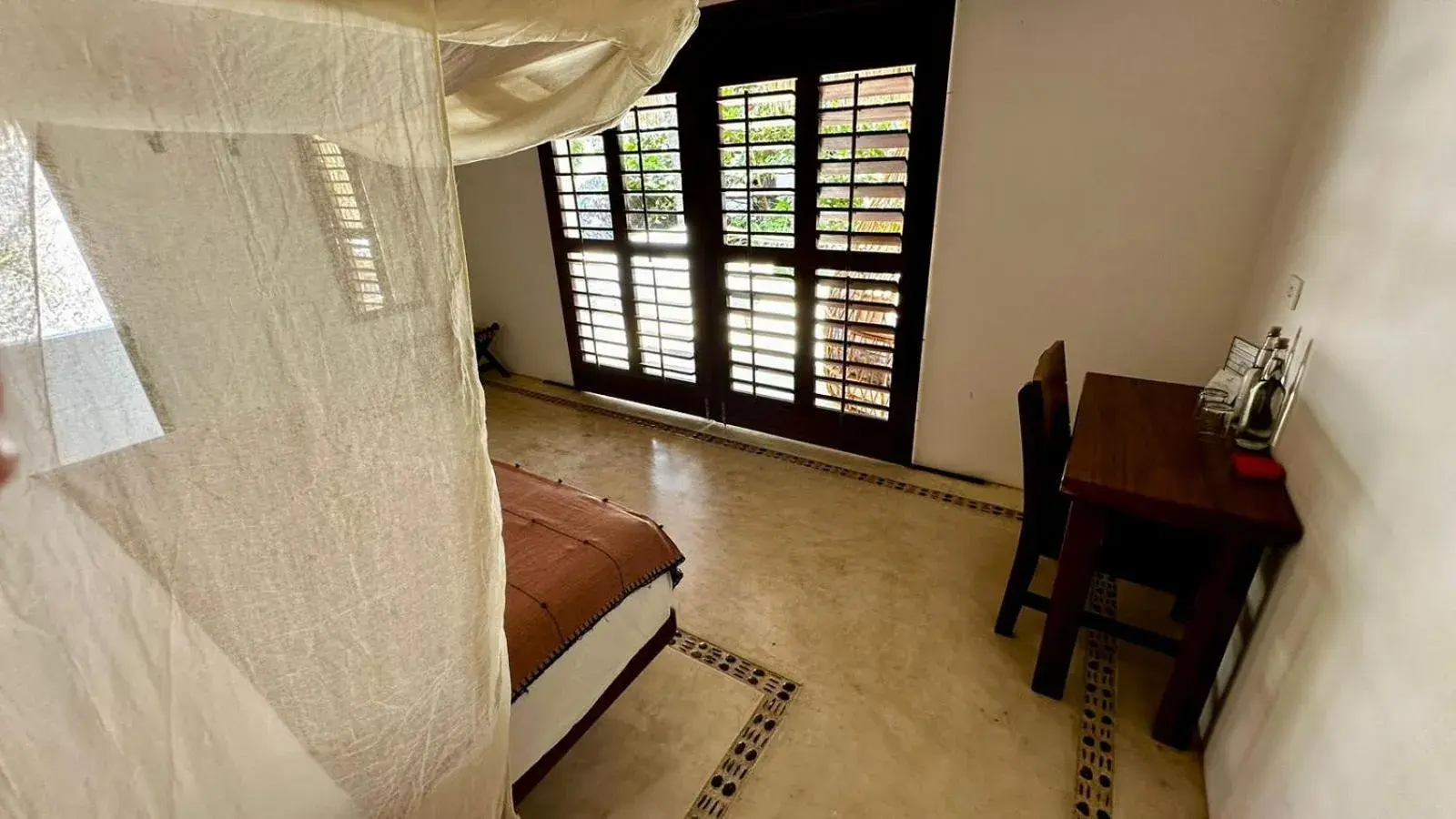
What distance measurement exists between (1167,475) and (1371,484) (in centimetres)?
38

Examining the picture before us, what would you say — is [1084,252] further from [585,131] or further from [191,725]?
[191,725]

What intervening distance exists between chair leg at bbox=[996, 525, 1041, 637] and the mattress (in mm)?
1048

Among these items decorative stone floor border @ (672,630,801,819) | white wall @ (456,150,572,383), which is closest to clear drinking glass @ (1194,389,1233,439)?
decorative stone floor border @ (672,630,801,819)

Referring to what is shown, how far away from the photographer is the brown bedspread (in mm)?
1190

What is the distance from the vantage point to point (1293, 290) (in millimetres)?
1586

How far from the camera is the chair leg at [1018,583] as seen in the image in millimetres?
1746

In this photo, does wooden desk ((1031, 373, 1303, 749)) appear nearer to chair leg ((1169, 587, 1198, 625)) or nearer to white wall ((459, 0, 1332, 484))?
chair leg ((1169, 587, 1198, 625))

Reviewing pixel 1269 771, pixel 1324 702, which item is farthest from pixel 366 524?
pixel 1269 771

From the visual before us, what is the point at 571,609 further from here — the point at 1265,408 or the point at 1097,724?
the point at 1265,408

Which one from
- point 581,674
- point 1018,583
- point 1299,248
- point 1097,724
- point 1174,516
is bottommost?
point 1097,724

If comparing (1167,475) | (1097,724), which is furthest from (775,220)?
(1097,724)

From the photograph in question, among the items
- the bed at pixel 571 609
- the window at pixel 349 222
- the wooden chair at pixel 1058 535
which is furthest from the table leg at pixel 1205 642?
the window at pixel 349 222

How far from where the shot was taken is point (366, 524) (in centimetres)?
72

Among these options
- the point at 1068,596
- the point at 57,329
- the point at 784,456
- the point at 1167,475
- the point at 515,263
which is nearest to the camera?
the point at 57,329
